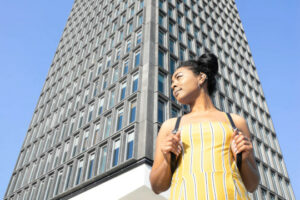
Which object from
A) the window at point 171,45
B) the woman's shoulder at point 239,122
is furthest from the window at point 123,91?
the woman's shoulder at point 239,122

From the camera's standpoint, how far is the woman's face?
2723mm

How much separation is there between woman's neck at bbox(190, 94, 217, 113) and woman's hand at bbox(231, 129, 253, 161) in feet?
1.89

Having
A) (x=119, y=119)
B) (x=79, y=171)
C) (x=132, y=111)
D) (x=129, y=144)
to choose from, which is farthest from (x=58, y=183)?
(x=132, y=111)

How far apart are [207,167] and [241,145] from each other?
32 centimetres

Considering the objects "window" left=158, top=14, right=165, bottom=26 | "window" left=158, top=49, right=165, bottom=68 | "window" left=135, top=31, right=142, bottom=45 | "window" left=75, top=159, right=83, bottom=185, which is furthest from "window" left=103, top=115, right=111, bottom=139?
"window" left=158, top=14, right=165, bottom=26

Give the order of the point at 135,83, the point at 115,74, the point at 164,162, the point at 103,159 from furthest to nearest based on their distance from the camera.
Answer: the point at 115,74
the point at 135,83
the point at 103,159
the point at 164,162

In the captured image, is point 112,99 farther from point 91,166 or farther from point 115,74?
→ point 91,166

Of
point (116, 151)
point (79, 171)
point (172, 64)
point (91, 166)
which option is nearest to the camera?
point (116, 151)

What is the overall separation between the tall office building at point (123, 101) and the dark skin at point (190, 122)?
11.8 m

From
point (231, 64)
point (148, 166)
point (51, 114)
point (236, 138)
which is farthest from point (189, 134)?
point (231, 64)

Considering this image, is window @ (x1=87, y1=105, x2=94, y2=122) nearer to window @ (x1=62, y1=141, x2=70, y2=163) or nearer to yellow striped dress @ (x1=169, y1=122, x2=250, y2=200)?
window @ (x1=62, y1=141, x2=70, y2=163)

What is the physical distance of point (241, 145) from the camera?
6.99 feet

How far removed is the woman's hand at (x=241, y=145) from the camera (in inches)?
83.8

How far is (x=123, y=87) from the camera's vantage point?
21.0 meters
